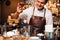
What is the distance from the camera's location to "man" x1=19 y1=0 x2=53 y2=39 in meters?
1.92

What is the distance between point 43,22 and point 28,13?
0.59 feet

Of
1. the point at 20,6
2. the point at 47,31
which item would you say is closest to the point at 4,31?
the point at 20,6

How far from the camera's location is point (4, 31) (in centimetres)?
191

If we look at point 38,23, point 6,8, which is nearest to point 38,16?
point 38,23

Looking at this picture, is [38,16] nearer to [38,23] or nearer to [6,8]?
[38,23]

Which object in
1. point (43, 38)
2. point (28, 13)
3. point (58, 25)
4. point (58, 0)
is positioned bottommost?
point (43, 38)

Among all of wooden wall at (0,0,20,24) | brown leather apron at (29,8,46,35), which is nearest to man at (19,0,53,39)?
brown leather apron at (29,8,46,35)

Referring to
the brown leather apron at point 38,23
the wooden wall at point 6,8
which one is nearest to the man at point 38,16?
the brown leather apron at point 38,23

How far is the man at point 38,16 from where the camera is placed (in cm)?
192

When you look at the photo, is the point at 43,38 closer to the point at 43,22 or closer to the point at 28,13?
the point at 43,22

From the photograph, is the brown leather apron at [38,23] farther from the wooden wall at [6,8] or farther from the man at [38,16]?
the wooden wall at [6,8]

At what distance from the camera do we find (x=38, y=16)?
6.29ft

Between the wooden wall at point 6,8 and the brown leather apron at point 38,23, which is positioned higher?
the wooden wall at point 6,8

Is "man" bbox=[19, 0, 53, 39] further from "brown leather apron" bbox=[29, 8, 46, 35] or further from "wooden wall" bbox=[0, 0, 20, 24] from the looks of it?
"wooden wall" bbox=[0, 0, 20, 24]
